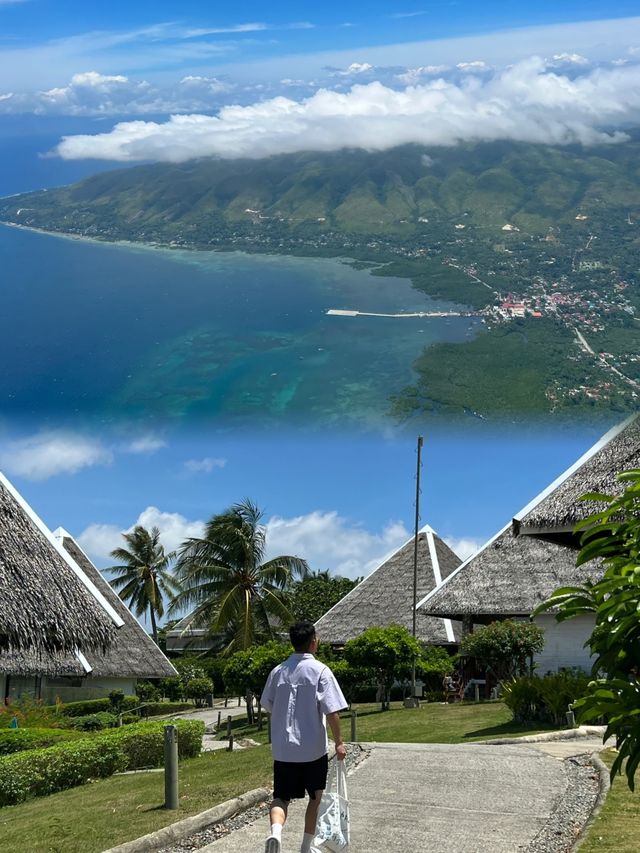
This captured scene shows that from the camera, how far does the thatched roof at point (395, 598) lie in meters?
31.4

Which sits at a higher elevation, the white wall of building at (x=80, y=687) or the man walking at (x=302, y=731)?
the white wall of building at (x=80, y=687)

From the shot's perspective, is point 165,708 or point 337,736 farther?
point 165,708

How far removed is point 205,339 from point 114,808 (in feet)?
171

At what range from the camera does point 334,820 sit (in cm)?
762

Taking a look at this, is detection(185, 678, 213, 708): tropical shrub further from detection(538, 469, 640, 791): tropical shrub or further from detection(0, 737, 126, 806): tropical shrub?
detection(538, 469, 640, 791): tropical shrub

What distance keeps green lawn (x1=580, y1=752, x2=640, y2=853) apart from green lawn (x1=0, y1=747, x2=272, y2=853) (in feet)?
10.3

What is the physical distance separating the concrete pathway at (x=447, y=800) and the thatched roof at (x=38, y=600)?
2.51m

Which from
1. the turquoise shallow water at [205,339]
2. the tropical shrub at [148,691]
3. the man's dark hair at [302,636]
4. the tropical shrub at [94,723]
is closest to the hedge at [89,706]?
the tropical shrub at [94,723]

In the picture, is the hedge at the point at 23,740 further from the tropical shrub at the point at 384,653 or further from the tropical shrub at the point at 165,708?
the tropical shrub at the point at 165,708

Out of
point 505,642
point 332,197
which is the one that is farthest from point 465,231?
point 505,642

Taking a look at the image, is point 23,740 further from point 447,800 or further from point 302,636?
point 302,636

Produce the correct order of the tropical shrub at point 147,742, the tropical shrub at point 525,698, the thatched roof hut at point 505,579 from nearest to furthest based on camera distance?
the tropical shrub at point 147,742 → the tropical shrub at point 525,698 → the thatched roof hut at point 505,579

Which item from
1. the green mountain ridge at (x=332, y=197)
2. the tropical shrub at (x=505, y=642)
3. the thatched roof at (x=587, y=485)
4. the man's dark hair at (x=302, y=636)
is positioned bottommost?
the man's dark hair at (x=302, y=636)

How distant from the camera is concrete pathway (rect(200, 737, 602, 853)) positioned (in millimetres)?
8969
